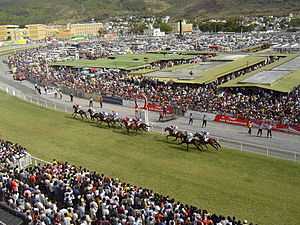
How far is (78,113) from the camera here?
1577 inches

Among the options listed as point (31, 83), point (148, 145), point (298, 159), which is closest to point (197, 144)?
point (148, 145)

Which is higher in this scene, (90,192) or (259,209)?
(90,192)

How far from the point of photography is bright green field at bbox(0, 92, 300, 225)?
68.4 feet

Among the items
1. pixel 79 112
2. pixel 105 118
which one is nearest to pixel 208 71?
pixel 79 112

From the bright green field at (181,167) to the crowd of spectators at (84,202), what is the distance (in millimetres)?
2958

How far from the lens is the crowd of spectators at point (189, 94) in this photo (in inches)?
1470

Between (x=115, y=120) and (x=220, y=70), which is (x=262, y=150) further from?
(x=220, y=70)

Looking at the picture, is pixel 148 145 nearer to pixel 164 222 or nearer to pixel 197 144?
pixel 197 144

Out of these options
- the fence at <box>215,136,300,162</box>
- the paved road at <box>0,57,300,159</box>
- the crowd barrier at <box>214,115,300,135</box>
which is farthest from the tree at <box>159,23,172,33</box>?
the fence at <box>215,136,300,162</box>

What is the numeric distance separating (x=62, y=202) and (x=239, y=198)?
319 inches

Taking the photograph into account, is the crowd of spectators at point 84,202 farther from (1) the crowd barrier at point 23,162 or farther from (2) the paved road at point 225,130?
(2) the paved road at point 225,130

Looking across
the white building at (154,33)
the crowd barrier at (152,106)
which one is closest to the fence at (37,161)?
the crowd barrier at (152,106)

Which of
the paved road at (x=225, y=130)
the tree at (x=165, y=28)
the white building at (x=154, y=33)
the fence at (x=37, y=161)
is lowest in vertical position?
the paved road at (x=225, y=130)

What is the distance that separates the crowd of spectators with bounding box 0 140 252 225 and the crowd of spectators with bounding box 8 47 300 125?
1923 centimetres
